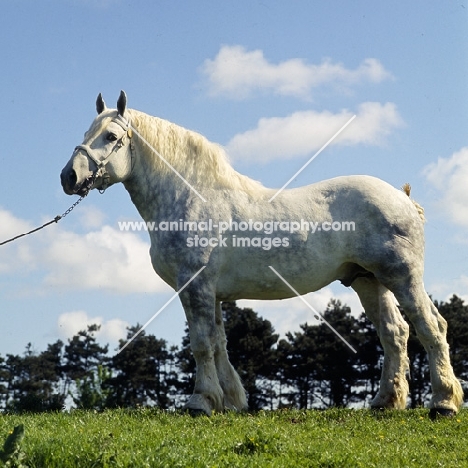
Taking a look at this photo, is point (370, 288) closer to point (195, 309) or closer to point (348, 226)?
point (348, 226)

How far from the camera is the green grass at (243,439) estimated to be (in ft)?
18.9

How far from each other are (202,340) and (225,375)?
3.55 feet

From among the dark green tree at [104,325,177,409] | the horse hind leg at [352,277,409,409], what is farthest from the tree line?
the horse hind leg at [352,277,409,409]

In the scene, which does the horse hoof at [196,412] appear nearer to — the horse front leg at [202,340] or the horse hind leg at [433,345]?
the horse front leg at [202,340]

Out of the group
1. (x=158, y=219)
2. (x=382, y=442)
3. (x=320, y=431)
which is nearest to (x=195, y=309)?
(x=158, y=219)

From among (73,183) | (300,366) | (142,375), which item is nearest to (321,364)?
(300,366)

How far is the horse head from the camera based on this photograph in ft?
28.7

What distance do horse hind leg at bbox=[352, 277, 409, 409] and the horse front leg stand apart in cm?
273

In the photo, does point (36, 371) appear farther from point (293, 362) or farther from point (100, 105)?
point (100, 105)

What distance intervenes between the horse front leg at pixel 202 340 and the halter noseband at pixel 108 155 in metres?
1.97

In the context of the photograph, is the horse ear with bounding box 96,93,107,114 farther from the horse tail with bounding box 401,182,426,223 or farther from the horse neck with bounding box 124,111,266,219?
the horse tail with bounding box 401,182,426,223

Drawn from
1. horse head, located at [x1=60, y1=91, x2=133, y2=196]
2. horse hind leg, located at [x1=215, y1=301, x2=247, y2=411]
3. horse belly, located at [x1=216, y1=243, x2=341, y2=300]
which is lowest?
horse hind leg, located at [x1=215, y1=301, x2=247, y2=411]

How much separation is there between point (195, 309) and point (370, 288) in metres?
3.17

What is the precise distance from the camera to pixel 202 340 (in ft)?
28.0
